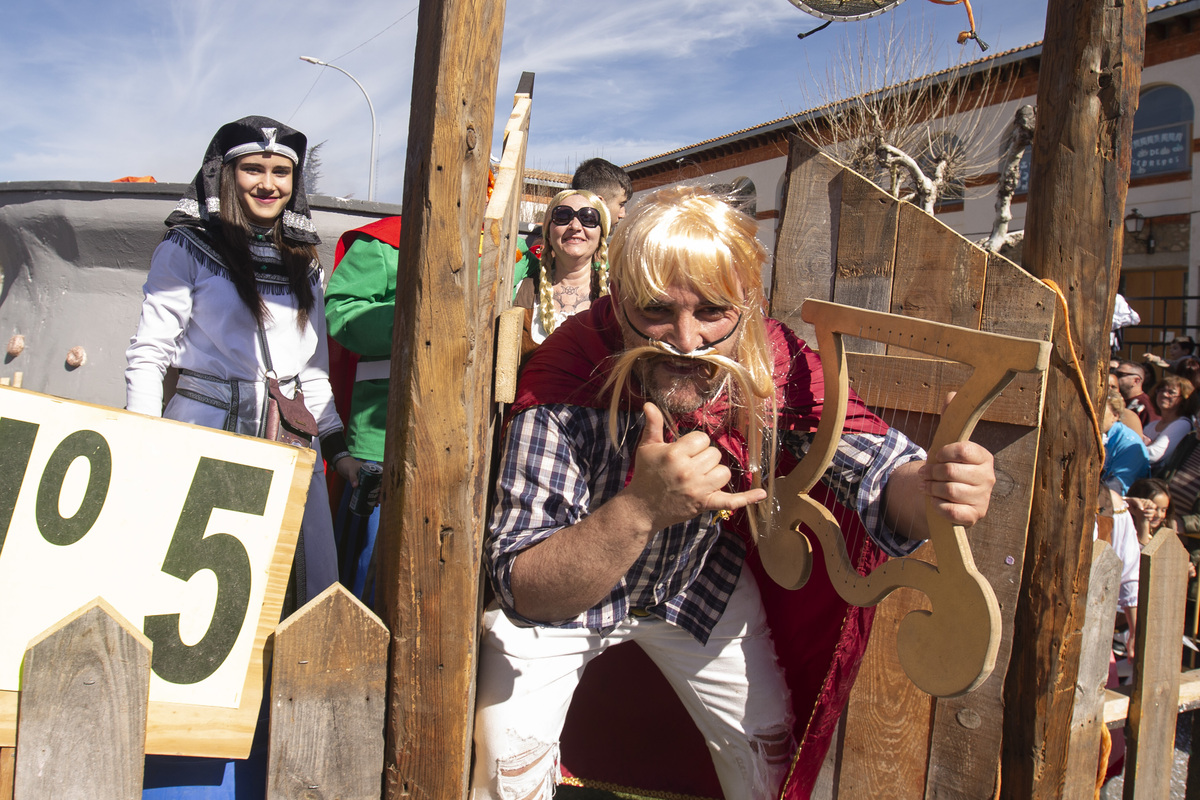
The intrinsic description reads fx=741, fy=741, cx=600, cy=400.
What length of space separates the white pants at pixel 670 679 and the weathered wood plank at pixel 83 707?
2.18 ft

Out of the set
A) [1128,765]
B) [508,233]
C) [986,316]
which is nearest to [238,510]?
[508,233]

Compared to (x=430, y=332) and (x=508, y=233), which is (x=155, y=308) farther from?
(x=430, y=332)

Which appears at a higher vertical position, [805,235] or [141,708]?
[805,235]

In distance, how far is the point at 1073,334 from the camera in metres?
2.02

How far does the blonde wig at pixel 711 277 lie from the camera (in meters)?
1.53

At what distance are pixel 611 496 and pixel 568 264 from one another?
4.72 feet

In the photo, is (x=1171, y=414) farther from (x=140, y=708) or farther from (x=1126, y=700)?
(x=140, y=708)

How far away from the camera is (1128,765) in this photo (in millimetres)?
2436

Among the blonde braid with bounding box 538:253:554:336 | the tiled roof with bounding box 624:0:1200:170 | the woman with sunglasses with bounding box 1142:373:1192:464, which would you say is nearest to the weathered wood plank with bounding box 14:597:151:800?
the blonde braid with bounding box 538:253:554:336

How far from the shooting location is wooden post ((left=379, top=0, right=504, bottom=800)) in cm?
128

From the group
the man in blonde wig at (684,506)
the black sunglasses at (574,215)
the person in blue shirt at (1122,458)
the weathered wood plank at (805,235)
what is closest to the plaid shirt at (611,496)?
the man in blonde wig at (684,506)

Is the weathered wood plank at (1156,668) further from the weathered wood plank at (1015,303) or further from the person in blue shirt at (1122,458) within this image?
the person in blue shirt at (1122,458)

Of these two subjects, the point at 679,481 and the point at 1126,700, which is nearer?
the point at 679,481

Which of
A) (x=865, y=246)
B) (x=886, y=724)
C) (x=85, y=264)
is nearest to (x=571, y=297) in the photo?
(x=865, y=246)
